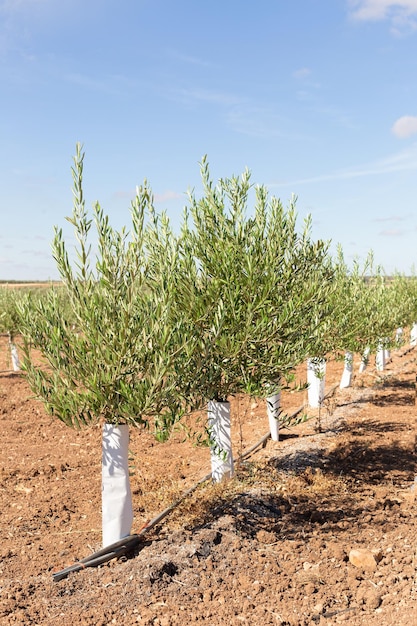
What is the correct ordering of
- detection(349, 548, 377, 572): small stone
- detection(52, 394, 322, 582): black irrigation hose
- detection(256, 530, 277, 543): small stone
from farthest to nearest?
1. detection(256, 530, 277, 543): small stone
2. detection(349, 548, 377, 572): small stone
3. detection(52, 394, 322, 582): black irrigation hose

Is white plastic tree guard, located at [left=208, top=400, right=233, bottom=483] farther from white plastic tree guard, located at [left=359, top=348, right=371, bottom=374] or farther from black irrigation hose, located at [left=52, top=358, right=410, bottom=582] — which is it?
white plastic tree guard, located at [left=359, top=348, right=371, bottom=374]

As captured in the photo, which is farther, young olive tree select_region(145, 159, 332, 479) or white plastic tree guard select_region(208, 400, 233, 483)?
white plastic tree guard select_region(208, 400, 233, 483)

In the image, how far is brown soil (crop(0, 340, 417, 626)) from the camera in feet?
29.2

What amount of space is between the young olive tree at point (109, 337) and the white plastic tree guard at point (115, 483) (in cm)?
11

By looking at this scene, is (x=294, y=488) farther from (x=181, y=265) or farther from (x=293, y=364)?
(x=181, y=265)

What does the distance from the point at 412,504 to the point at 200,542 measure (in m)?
5.94

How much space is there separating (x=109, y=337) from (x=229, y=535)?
5065 millimetres

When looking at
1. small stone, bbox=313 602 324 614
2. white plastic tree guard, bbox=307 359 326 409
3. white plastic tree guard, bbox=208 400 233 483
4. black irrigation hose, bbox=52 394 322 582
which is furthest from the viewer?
white plastic tree guard, bbox=307 359 326 409

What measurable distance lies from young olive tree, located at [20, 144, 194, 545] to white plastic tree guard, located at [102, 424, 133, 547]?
0.36ft

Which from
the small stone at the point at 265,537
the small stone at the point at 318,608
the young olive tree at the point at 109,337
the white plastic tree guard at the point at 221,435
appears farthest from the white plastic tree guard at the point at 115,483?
the small stone at the point at 318,608

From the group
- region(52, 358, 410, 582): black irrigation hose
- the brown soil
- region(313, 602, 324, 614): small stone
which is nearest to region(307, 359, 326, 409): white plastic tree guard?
the brown soil

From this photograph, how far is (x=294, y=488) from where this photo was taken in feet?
45.8

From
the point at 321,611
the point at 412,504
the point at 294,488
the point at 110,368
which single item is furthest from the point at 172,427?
the point at 412,504

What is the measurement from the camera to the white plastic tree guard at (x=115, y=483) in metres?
10.1
